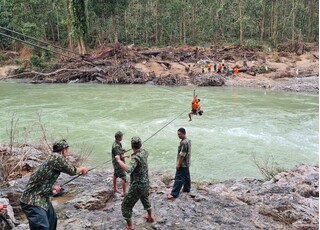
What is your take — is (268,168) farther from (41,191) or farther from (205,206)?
(41,191)

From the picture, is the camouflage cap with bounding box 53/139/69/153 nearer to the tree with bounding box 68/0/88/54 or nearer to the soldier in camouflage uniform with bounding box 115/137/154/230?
the soldier in camouflage uniform with bounding box 115/137/154/230

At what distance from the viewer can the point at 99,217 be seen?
18.4ft

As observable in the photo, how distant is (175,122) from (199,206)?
928 cm

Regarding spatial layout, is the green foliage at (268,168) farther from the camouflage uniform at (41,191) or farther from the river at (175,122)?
the camouflage uniform at (41,191)

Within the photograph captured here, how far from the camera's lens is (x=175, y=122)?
50.2ft

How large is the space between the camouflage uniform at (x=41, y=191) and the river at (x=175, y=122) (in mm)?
5170

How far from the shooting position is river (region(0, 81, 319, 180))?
10562 mm

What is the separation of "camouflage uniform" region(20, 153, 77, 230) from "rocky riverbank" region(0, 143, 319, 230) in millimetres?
1090

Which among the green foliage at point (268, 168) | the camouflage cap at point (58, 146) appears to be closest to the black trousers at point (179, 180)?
the camouflage cap at point (58, 146)

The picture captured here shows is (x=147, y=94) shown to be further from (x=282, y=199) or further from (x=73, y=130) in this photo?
(x=282, y=199)

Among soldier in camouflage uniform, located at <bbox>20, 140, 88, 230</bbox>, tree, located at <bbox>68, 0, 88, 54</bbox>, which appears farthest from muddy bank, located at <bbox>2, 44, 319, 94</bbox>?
soldier in camouflage uniform, located at <bbox>20, 140, 88, 230</bbox>

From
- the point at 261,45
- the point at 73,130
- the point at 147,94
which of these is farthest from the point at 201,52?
the point at 73,130

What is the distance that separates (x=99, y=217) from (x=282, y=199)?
3.54m

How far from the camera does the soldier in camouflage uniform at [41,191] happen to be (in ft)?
13.5
